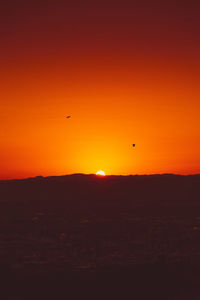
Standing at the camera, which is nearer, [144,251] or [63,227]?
[144,251]

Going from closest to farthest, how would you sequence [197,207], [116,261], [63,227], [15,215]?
[116,261], [63,227], [15,215], [197,207]

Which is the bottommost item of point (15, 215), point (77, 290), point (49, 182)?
point (77, 290)

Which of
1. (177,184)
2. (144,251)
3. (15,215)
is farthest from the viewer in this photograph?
(177,184)

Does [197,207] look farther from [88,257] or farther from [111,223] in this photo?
[88,257]

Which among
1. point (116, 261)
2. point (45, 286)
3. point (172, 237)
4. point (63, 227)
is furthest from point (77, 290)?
point (63, 227)

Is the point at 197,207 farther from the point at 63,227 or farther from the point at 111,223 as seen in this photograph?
the point at 63,227

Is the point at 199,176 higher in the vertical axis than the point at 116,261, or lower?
higher
